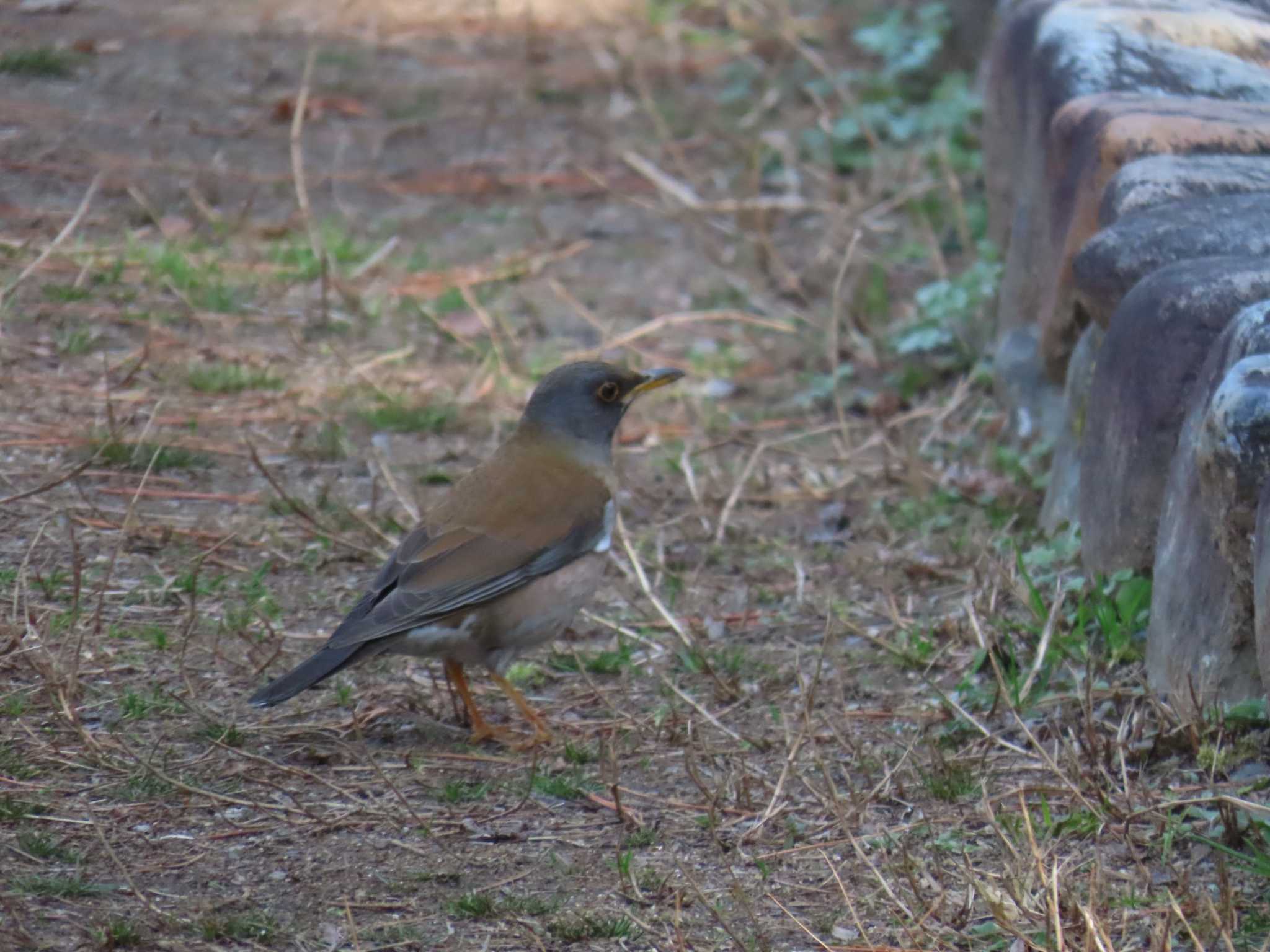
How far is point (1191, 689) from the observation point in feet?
11.7

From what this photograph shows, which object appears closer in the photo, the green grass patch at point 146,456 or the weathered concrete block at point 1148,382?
the weathered concrete block at point 1148,382

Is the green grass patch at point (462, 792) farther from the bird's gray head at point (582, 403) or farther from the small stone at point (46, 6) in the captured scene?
the small stone at point (46, 6)

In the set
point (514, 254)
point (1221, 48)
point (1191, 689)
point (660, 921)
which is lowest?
point (514, 254)

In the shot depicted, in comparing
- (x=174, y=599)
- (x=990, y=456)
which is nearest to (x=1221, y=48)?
(x=990, y=456)

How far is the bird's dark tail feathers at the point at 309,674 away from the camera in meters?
3.86

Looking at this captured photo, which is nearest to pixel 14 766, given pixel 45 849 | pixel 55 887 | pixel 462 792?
pixel 45 849

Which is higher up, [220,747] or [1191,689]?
[1191,689]

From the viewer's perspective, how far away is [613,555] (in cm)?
557

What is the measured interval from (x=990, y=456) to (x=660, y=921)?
2.99 metres

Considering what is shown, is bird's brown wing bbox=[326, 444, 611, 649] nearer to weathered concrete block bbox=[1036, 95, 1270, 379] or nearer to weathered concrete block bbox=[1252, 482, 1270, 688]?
weathered concrete block bbox=[1036, 95, 1270, 379]

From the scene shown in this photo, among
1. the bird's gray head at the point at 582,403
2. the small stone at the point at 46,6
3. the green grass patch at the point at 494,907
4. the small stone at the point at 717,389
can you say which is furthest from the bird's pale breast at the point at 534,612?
the small stone at the point at 46,6

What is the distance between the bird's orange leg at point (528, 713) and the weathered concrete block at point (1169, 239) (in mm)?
1853

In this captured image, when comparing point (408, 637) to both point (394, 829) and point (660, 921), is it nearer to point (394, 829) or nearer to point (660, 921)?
point (394, 829)

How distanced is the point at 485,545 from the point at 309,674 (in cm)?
66
